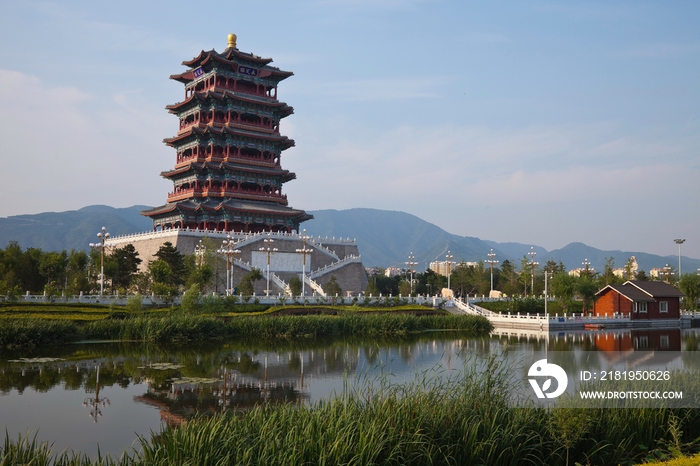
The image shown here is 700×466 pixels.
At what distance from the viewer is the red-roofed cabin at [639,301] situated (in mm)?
55625

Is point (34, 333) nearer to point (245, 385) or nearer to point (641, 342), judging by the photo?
point (245, 385)

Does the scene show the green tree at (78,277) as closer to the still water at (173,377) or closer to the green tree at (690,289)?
the still water at (173,377)

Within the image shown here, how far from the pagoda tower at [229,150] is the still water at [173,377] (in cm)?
3872

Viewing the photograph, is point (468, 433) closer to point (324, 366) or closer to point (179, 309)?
point (324, 366)

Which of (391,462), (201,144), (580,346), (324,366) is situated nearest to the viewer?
(391,462)

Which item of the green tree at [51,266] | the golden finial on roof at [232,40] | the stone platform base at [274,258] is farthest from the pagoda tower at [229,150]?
the green tree at [51,266]

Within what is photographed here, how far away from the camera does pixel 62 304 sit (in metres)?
39.2

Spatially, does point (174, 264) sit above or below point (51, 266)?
above

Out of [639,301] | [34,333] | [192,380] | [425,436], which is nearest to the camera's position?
[425,436]

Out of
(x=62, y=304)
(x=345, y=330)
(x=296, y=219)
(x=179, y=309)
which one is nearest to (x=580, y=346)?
(x=345, y=330)

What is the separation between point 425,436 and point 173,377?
13316 mm

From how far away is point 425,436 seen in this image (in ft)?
36.7

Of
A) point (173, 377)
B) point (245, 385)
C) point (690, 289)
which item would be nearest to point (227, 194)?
point (173, 377)

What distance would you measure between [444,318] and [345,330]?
8513 mm
